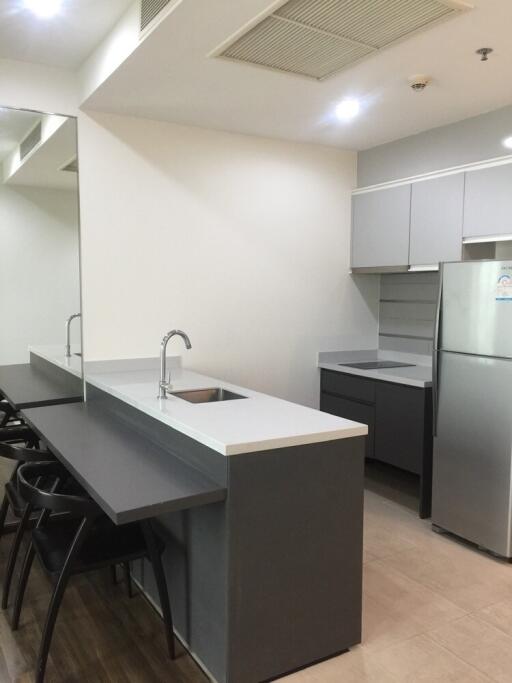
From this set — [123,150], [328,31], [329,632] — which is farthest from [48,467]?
[328,31]

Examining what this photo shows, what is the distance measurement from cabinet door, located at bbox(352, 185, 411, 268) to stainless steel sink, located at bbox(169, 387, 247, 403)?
178 centimetres

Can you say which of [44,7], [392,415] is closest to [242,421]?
[392,415]

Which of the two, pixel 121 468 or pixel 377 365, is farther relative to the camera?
pixel 377 365

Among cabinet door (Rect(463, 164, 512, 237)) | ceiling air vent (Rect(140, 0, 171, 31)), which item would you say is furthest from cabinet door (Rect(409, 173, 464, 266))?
ceiling air vent (Rect(140, 0, 171, 31))

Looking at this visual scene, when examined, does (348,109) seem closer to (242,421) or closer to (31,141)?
(31,141)

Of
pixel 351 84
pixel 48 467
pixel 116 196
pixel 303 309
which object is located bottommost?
pixel 48 467

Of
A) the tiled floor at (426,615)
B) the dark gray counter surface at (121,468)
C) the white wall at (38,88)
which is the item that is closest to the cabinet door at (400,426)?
the tiled floor at (426,615)

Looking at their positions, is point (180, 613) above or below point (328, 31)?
below

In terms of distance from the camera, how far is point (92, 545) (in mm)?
2330

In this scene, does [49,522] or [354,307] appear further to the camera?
[354,307]

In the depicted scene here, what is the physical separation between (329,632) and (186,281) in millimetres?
2379

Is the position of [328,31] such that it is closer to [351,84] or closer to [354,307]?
[351,84]

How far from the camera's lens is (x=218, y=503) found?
2107 mm

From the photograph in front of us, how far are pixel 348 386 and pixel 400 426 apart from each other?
572 millimetres
